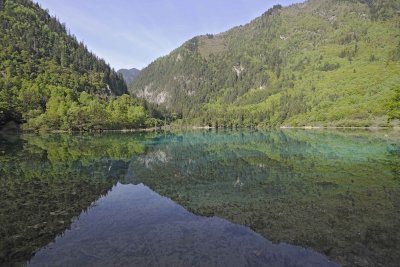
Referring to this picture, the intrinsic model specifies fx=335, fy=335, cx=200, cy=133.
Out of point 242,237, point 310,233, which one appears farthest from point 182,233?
point 310,233

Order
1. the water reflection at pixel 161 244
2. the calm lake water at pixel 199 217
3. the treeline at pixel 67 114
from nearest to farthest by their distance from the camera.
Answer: the water reflection at pixel 161 244, the calm lake water at pixel 199 217, the treeline at pixel 67 114

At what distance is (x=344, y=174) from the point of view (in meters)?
39.2

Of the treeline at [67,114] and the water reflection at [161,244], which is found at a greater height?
the treeline at [67,114]

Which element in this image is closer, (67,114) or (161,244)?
(161,244)

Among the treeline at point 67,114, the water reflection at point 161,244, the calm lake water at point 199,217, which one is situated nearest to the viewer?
the water reflection at point 161,244

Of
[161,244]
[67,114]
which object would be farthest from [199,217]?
[67,114]

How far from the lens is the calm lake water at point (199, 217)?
53.6 feet

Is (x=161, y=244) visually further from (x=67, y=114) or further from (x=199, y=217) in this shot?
(x=67, y=114)

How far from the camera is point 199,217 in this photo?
23.6m

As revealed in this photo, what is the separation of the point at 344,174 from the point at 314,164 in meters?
8.53

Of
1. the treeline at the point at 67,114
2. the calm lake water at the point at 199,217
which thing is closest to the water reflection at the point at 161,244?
the calm lake water at the point at 199,217

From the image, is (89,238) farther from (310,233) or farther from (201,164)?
(201,164)

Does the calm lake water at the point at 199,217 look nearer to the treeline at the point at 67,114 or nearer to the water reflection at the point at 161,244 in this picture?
the water reflection at the point at 161,244

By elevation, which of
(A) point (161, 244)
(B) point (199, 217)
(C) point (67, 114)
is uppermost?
(C) point (67, 114)
